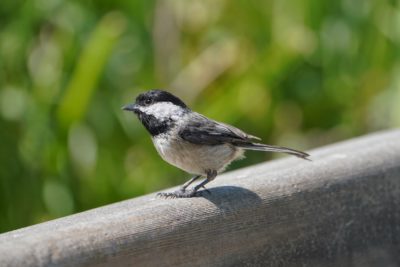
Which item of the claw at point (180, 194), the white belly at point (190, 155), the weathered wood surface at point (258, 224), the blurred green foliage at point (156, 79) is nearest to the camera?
the weathered wood surface at point (258, 224)

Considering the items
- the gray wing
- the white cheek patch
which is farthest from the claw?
the white cheek patch

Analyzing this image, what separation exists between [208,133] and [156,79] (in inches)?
64.8

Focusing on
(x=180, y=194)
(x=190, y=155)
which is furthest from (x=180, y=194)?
(x=190, y=155)

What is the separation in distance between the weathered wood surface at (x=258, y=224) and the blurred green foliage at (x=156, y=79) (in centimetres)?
127

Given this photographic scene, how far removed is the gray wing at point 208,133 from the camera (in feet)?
9.91

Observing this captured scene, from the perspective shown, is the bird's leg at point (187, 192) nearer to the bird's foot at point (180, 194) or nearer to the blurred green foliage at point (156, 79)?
the bird's foot at point (180, 194)

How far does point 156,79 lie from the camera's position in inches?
182

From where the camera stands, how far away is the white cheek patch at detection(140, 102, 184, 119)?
305 cm

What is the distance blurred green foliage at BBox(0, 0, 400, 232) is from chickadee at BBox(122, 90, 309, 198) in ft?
3.80

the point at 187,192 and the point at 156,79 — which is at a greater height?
the point at 156,79

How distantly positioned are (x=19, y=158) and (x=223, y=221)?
6.79 feet

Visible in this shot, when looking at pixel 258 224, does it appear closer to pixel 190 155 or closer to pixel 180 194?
pixel 180 194

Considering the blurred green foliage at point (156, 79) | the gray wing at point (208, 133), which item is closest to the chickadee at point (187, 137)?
the gray wing at point (208, 133)

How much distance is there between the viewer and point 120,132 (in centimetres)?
471
